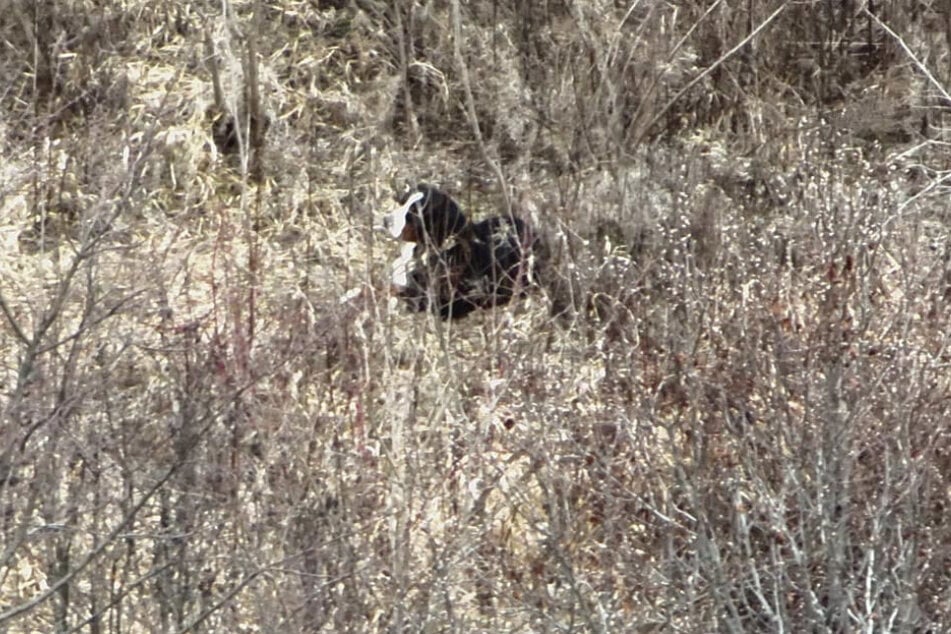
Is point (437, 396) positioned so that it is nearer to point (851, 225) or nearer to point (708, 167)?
point (851, 225)

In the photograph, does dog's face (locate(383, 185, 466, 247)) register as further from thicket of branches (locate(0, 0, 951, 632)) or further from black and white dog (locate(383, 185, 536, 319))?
thicket of branches (locate(0, 0, 951, 632))

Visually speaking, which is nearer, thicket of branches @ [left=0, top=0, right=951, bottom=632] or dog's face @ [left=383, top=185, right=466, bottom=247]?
thicket of branches @ [left=0, top=0, right=951, bottom=632]

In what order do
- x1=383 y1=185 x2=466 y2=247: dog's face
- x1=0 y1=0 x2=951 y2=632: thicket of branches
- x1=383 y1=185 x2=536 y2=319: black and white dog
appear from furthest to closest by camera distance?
x1=383 y1=185 x2=466 y2=247: dog's face → x1=383 y1=185 x2=536 y2=319: black and white dog → x1=0 y1=0 x2=951 y2=632: thicket of branches

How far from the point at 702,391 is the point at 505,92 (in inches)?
152

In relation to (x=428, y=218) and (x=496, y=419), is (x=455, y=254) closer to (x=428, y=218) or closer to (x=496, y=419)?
(x=428, y=218)

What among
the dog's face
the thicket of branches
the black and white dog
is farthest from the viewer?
the dog's face

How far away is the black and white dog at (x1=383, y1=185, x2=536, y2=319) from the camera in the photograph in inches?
284

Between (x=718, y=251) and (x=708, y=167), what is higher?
(x=718, y=251)

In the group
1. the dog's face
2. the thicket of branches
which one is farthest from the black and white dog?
the thicket of branches

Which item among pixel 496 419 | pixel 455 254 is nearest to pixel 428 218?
pixel 455 254

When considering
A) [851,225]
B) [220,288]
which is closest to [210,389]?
[220,288]

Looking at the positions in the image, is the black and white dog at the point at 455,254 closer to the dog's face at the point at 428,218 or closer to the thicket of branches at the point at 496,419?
the dog's face at the point at 428,218

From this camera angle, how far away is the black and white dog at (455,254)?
721 centimetres

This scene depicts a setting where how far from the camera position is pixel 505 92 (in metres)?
9.23
